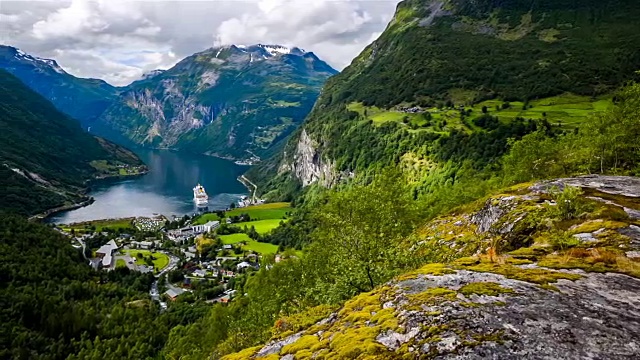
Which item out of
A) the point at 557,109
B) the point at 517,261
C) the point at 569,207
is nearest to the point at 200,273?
the point at 557,109

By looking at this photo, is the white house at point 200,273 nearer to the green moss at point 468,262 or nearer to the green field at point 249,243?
the green field at point 249,243

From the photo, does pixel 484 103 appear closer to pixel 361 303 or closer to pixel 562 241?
pixel 562 241

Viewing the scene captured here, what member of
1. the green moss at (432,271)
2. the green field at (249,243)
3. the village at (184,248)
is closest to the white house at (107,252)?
the village at (184,248)

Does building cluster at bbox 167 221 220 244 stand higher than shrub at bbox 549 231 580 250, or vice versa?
shrub at bbox 549 231 580 250

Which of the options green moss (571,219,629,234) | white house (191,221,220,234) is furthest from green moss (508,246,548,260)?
white house (191,221,220,234)

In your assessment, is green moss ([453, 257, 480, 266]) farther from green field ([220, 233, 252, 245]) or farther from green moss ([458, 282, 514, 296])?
green field ([220, 233, 252, 245])

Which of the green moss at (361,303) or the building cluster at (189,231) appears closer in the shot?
the green moss at (361,303)

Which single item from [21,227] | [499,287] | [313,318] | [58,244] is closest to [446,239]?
[313,318]
